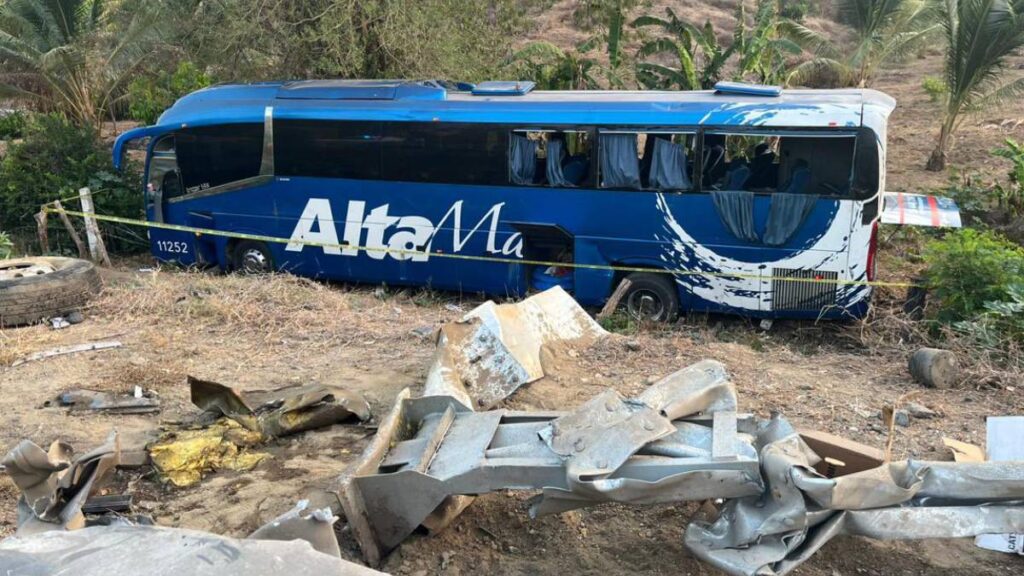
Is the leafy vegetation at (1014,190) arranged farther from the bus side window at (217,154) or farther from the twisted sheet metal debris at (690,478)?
the twisted sheet metal debris at (690,478)

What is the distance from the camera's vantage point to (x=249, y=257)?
43.0ft

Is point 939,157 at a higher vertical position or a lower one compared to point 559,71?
lower

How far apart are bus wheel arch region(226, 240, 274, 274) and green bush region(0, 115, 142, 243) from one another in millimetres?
2807

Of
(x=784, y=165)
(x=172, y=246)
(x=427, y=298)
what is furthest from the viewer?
(x=172, y=246)

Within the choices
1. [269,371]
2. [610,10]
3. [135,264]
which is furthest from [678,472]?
[610,10]

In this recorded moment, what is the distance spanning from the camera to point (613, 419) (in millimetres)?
4281

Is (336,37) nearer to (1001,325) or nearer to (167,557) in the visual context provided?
(1001,325)

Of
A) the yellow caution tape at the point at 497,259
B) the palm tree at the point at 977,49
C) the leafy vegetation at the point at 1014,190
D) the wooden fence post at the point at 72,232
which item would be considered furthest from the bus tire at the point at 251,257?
the palm tree at the point at 977,49

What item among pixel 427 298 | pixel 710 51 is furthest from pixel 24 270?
pixel 710 51

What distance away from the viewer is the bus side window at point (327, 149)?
11.8 metres

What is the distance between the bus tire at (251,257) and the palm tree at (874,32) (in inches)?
458

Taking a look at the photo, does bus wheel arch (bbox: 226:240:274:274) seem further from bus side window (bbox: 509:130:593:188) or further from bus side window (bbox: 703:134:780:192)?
bus side window (bbox: 703:134:780:192)

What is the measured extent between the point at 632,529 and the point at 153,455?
2856 mm

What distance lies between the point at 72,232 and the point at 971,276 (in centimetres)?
1180
